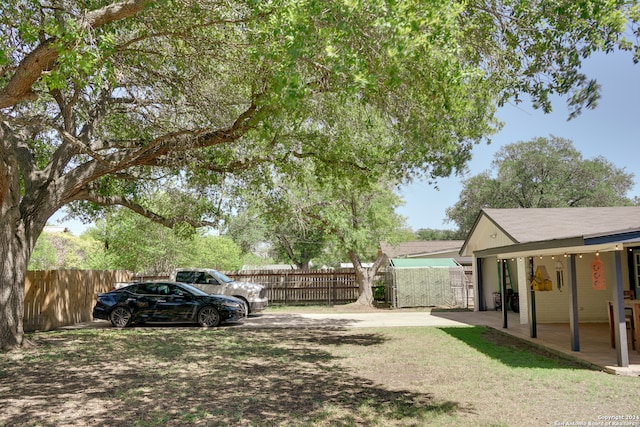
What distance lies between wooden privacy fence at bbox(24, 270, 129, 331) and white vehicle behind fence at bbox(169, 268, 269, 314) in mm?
2833

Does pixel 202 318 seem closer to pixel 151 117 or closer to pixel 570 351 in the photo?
pixel 151 117

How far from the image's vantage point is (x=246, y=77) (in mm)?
9367

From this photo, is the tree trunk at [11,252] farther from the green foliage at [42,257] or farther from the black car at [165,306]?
the green foliage at [42,257]

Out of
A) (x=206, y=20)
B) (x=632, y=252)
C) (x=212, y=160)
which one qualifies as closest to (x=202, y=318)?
(x=212, y=160)

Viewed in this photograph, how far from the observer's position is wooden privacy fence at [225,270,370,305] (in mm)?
23938

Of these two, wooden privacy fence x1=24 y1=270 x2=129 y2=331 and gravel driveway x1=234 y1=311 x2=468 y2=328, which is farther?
gravel driveway x1=234 y1=311 x2=468 y2=328

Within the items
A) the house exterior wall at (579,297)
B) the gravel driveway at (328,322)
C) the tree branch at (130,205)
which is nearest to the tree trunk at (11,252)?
the tree branch at (130,205)

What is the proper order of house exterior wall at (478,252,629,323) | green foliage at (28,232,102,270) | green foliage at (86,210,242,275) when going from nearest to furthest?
1. house exterior wall at (478,252,629,323)
2. green foliage at (86,210,242,275)
3. green foliage at (28,232,102,270)

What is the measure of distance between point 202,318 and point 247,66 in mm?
8512

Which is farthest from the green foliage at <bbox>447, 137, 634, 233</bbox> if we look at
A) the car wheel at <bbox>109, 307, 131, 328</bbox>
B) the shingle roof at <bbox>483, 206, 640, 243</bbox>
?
the car wheel at <bbox>109, 307, 131, 328</bbox>

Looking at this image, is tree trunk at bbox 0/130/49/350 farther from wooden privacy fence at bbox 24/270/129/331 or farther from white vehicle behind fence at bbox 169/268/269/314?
white vehicle behind fence at bbox 169/268/269/314

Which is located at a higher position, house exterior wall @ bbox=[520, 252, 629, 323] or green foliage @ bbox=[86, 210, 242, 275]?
green foliage @ bbox=[86, 210, 242, 275]

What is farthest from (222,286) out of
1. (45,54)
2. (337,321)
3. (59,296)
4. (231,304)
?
(45,54)

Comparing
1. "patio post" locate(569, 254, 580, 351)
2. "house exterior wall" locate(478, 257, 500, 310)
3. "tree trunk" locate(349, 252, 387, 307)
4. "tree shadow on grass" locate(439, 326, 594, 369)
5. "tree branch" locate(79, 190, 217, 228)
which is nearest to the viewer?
"tree shadow on grass" locate(439, 326, 594, 369)
